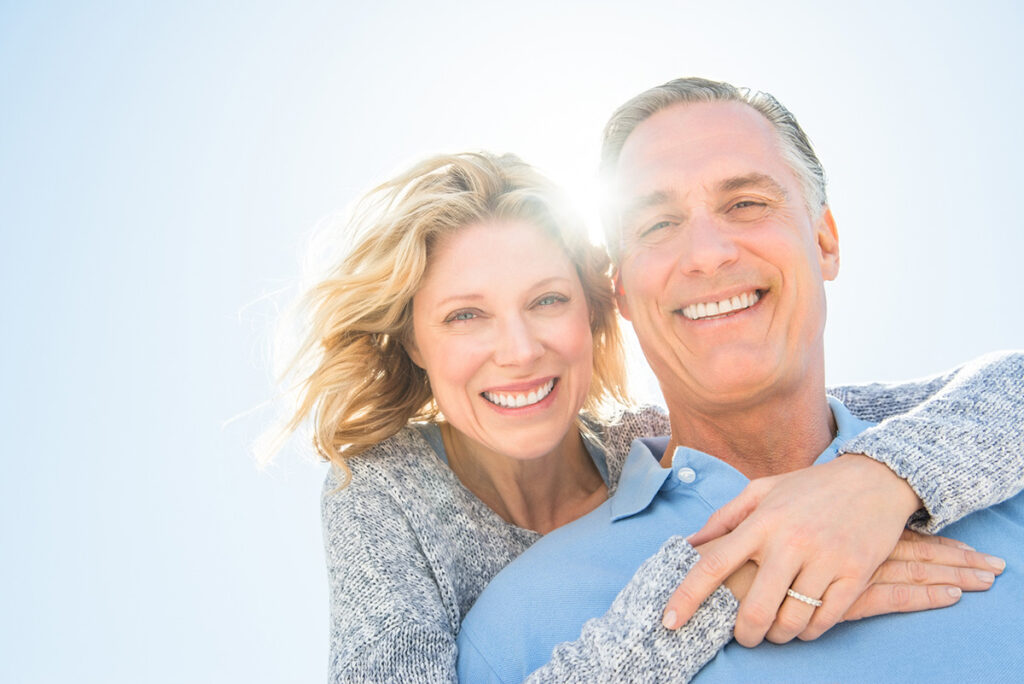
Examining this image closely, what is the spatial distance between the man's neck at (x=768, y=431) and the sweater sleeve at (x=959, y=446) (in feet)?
1.01

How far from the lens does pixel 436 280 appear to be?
2.57 m

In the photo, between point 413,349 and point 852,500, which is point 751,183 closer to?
point 852,500

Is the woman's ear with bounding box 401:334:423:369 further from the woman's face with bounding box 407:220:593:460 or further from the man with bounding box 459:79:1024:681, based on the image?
the man with bounding box 459:79:1024:681

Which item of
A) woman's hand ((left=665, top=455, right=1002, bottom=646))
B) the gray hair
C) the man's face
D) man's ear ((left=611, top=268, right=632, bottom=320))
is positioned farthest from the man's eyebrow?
woman's hand ((left=665, top=455, right=1002, bottom=646))

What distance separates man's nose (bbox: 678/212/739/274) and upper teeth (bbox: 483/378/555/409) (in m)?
0.65

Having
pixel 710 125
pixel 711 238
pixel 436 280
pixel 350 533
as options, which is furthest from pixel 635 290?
pixel 350 533

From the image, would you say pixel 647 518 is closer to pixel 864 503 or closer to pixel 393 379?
pixel 864 503

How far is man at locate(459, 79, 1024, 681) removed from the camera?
5.10ft

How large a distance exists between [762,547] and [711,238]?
0.80 meters

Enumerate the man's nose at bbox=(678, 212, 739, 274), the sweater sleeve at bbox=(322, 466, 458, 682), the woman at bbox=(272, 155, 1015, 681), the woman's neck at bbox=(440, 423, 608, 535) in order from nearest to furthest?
the sweater sleeve at bbox=(322, 466, 458, 682) → the man's nose at bbox=(678, 212, 739, 274) → the woman at bbox=(272, 155, 1015, 681) → the woman's neck at bbox=(440, 423, 608, 535)

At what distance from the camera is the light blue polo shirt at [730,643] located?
1516 millimetres

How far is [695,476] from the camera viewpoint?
198cm

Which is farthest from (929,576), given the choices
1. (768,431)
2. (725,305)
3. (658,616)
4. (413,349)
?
(413,349)

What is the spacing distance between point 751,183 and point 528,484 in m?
1.21
